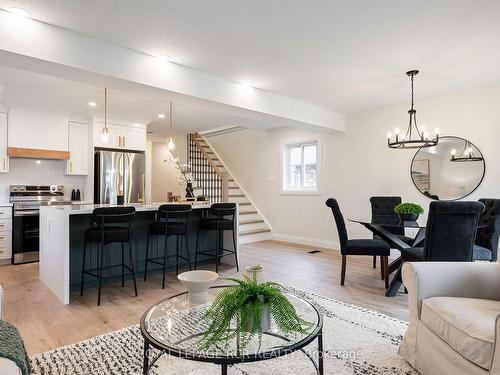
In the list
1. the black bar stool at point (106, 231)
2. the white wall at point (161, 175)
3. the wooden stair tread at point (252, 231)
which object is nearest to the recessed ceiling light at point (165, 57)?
the black bar stool at point (106, 231)

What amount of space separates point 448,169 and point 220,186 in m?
4.74

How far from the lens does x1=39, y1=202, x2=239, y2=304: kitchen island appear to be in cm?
312

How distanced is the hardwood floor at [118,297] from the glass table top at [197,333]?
44.1 inches

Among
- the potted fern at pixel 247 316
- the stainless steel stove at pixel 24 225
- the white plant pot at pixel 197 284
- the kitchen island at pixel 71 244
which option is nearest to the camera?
the potted fern at pixel 247 316

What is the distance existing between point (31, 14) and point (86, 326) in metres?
2.55

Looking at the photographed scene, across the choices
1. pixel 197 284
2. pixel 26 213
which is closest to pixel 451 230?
pixel 197 284

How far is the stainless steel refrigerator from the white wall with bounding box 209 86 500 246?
2655mm

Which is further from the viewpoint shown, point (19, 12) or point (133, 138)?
point (133, 138)

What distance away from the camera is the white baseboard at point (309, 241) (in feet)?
19.5

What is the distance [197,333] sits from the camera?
1.54 meters

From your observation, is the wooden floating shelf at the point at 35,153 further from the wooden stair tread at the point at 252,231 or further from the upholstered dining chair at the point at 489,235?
the upholstered dining chair at the point at 489,235

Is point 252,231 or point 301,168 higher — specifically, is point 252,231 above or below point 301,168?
below

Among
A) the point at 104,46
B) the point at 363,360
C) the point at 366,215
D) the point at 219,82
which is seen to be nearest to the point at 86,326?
the point at 363,360

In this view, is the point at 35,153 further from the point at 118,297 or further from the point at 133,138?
the point at 118,297
